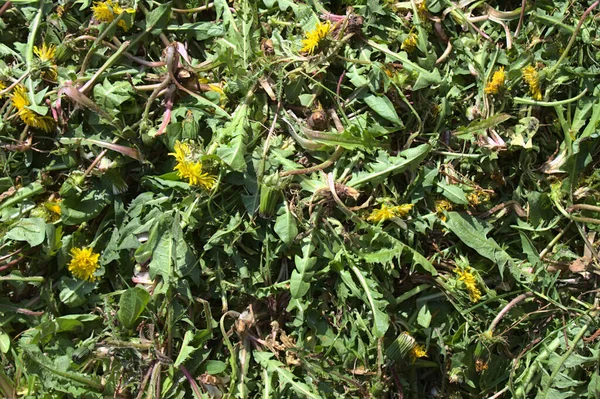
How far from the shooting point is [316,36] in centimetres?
240

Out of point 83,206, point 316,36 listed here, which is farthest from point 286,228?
point 83,206

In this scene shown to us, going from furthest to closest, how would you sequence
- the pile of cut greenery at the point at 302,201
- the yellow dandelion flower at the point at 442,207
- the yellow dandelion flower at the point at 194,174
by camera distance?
the yellow dandelion flower at the point at 442,207 < the pile of cut greenery at the point at 302,201 < the yellow dandelion flower at the point at 194,174

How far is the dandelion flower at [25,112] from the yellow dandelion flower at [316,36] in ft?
3.83

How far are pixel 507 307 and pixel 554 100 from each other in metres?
0.95

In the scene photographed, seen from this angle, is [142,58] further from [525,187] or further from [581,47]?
[581,47]

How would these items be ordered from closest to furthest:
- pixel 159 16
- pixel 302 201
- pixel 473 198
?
pixel 302 201 < pixel 473 198 < pixel 159 16

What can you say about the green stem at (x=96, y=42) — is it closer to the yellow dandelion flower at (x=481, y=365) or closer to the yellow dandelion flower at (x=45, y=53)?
the yellow dandelion flower at (x=45, y=53)

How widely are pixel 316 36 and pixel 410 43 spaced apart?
0.44 metres

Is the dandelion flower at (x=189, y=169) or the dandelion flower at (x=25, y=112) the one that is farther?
the dandelion flower at (x=25, y=112)

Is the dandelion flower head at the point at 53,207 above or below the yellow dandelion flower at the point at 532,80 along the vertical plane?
below

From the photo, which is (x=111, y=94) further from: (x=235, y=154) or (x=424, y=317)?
(x=424, y=317)

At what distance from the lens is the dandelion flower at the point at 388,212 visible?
2344 mm

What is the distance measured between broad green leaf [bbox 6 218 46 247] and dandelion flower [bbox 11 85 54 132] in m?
0.42

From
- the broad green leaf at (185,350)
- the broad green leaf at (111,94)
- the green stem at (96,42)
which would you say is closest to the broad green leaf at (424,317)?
the broad green leaf at (185,350)
